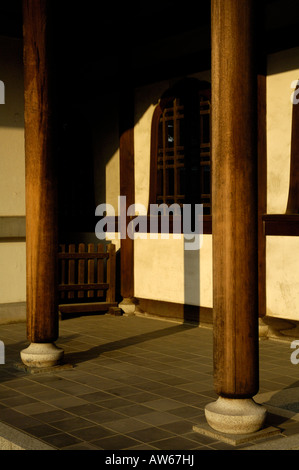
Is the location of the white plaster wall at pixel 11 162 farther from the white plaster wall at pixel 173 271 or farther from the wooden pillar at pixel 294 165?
the wooden pillar at pixel 294 165

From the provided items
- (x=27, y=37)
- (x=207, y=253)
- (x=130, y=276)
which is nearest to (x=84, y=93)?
(x=130, y=276)

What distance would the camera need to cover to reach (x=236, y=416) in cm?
512

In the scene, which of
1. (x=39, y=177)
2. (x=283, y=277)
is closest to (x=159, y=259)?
(x=283, y=277)

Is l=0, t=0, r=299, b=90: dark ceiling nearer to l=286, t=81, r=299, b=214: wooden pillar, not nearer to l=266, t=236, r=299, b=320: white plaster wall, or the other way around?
l=286, t=81, r=299, b=214: wooden pillar

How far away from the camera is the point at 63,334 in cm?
977

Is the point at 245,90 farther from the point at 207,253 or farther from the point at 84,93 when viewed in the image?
the point at 84,93

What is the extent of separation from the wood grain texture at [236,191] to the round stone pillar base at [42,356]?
2758mm

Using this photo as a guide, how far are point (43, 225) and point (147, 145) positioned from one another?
4.55 m

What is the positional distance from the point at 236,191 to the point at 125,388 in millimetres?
2532

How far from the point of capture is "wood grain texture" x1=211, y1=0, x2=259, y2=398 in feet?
16.7

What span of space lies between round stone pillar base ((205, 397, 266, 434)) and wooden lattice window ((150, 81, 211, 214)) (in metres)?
5.49

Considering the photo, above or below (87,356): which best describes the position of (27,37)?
above

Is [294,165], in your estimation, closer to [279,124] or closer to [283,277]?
[279,124]

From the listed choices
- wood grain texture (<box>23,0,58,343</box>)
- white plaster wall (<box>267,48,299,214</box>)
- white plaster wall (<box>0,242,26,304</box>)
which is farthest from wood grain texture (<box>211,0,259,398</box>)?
white plaster wall (<box>0,242,26,304</box>)
